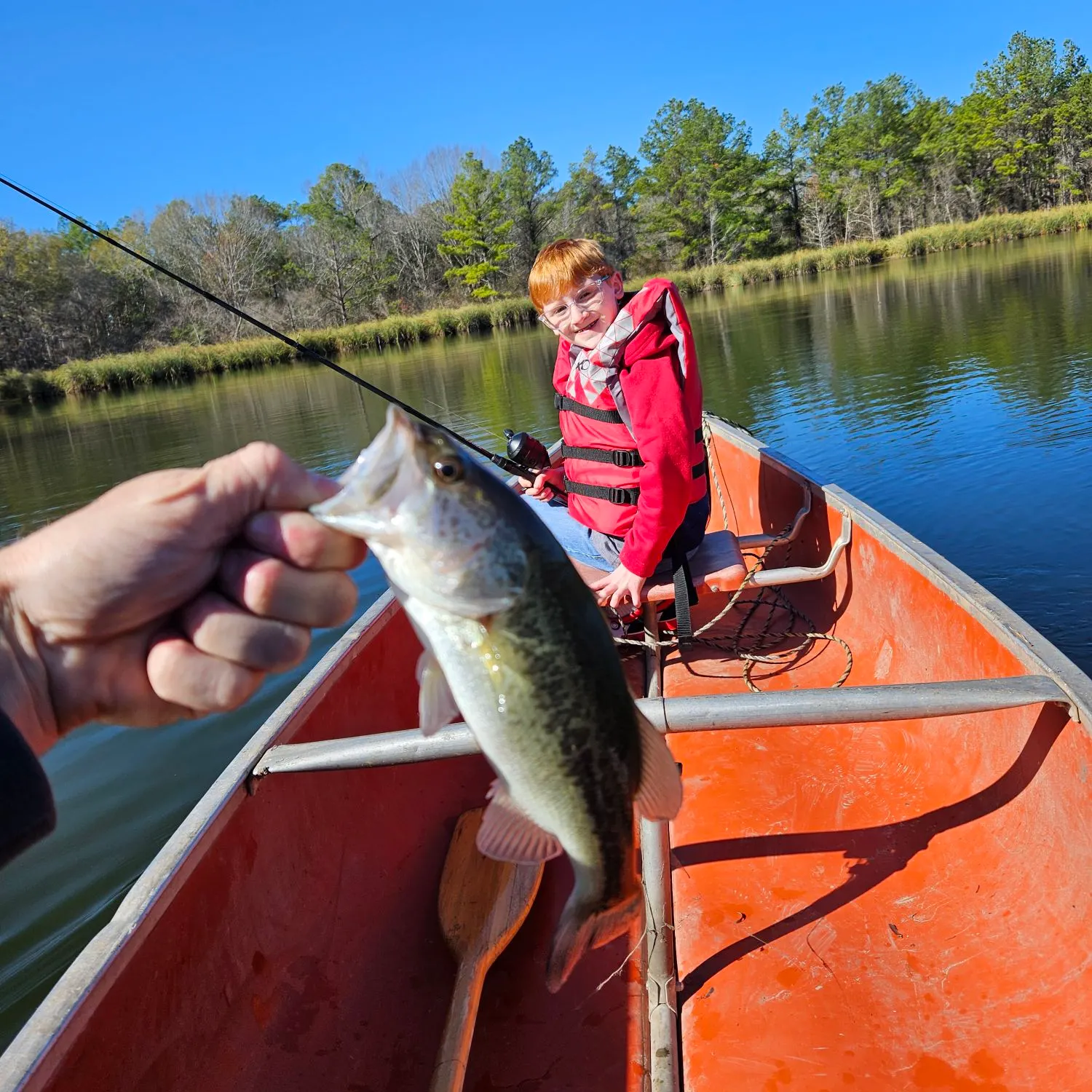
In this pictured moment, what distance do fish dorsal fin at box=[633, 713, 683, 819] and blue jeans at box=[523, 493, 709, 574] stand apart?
9.16 ft

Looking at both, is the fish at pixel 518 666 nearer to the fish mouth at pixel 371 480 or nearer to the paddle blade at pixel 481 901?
the fish mouth at pixel 371 480

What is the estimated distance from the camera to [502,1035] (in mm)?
2840

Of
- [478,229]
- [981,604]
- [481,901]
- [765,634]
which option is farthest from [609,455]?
[478,229]

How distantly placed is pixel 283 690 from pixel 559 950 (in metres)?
5.71

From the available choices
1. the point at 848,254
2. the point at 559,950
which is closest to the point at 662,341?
the point at 559,950

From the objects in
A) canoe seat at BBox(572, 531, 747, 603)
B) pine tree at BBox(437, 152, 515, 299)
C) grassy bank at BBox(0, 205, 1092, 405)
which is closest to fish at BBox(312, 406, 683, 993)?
canoe seat at BBox(572, 531, 747, 603)

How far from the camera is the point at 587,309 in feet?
13.4

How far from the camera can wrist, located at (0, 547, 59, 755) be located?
1.54 m

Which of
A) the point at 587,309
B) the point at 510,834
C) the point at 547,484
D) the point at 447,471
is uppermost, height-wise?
the point at 587,309

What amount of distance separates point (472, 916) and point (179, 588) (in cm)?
221

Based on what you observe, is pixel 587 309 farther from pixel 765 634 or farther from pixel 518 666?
pixel 518 666

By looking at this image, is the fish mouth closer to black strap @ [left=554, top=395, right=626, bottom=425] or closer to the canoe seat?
the canoe seat

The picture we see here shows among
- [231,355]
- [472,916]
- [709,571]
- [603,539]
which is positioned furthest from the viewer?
[231,355]

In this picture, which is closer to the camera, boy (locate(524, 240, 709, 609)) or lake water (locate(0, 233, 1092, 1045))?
boy (locate(524, 240, 709, 609))
